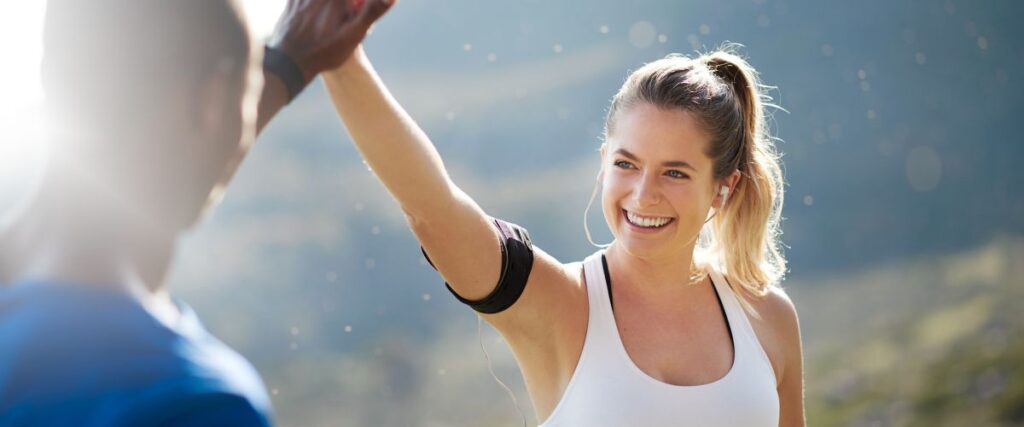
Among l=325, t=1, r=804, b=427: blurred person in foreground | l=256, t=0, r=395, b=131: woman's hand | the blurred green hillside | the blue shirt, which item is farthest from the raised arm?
the blurred green hillside

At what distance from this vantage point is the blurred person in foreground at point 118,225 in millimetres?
564

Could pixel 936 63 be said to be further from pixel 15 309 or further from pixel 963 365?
pixel 15 309

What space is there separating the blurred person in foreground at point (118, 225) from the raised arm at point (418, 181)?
42 cm

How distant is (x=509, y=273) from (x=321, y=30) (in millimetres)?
756

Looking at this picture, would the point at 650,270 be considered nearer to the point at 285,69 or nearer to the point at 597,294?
the point at 597,294

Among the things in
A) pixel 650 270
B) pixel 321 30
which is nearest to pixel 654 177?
pixel 650 270

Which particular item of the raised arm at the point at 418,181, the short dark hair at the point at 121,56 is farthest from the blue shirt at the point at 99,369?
the raised arm at the point at 418,181

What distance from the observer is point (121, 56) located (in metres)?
0.58

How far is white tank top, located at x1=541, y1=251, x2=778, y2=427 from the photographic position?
1.62 meters

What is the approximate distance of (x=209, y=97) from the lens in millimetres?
601

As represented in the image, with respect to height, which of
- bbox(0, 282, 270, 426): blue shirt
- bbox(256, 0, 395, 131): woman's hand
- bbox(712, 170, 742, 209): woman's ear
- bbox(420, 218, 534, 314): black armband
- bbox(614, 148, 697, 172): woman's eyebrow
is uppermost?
bbox(712, 170, 742, 209): woman's ear

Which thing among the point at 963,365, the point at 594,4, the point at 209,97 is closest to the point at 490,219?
the point at 209,97

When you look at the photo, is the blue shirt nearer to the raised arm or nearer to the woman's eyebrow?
the raised arm

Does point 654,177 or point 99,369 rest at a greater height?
point 654,177
